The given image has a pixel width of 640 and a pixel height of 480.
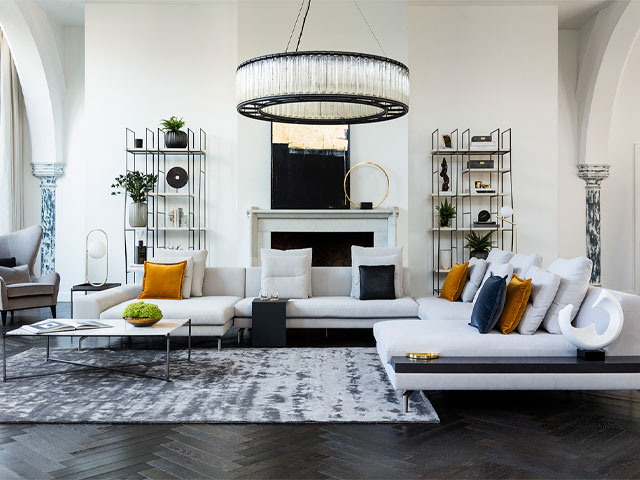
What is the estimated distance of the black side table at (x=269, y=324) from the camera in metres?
5.53

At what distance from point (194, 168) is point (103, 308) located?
312cm

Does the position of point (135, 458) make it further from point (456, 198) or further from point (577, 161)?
point (577, 161)

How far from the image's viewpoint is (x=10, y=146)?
827cm

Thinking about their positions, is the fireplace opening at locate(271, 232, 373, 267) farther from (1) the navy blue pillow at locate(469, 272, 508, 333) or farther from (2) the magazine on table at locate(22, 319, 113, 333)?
(1) the navy blue pillow at locate(469, 272, 508, 333)

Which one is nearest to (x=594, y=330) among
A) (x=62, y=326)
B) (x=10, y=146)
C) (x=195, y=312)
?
(x=195, y=312)

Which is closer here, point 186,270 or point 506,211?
point 186,270

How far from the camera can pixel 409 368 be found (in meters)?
3.44

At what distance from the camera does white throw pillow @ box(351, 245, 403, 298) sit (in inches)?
240

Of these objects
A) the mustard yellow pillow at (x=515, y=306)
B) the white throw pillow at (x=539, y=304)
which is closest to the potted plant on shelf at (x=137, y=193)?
the mustard yellow pillow at (x=515, y=306)

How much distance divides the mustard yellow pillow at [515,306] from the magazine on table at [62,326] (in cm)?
299

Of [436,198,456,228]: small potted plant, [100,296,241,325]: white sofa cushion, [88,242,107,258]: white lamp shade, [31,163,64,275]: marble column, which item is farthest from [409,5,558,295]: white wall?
[31,163,64,275]: marble column

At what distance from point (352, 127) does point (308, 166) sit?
769 millimetres

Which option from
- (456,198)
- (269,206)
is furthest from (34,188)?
(456,198)

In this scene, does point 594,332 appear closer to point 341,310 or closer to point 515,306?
point 515,306
